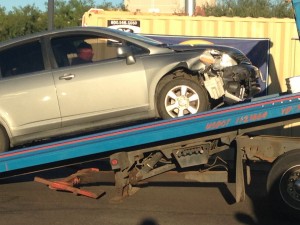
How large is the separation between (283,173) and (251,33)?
694 cm

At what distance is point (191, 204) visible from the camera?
8.81m

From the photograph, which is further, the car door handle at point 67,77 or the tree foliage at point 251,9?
the tree foliage at point 251,9

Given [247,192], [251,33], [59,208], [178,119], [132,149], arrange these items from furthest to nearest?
[251,33] → [247,192] → [59,208] → [132,149] → [178,119]

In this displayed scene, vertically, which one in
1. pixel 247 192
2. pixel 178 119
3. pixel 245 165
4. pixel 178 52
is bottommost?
pixel 247 192

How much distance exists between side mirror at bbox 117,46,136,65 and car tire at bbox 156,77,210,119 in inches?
20.4

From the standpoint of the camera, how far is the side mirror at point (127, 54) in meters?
7.83

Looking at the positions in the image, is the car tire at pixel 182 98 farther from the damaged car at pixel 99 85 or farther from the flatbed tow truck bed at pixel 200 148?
the flatbed tow truck bed at pixel 200 148

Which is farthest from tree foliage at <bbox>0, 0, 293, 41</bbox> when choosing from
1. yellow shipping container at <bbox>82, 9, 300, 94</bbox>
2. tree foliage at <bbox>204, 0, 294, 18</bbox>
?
yellow shipping container at <bbox>82, 9, 300, 94</bbox>

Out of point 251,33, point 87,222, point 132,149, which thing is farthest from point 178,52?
point 251,33

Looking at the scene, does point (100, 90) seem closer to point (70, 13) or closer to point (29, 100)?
point (29, 100)

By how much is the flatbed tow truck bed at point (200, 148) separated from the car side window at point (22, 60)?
3.28 feet

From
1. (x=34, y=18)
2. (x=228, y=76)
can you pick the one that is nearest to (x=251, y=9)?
(x=34, y=18)

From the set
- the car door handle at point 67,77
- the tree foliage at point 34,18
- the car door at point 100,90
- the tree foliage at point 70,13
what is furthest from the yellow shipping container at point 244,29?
the tree foliage at point 34,18

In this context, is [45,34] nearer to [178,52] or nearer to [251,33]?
[178,52]
